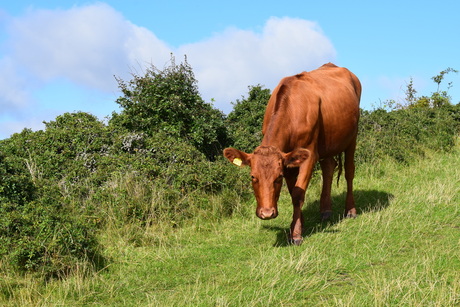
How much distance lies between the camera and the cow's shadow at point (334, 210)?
7489 millimetres

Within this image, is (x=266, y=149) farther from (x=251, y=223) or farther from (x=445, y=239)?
(x=445, y=239)

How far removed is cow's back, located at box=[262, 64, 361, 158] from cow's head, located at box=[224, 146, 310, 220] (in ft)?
1.23

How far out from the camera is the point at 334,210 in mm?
8938

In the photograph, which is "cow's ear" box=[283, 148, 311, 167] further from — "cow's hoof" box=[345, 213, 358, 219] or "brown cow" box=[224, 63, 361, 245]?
"cow's hoof" box=[345, 213, 358, 219]

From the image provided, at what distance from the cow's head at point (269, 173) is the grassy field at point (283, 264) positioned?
0.66m

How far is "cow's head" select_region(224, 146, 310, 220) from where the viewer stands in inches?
239

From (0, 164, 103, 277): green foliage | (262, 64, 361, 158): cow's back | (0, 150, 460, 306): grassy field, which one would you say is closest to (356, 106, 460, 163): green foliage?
(0, 150, 460, 306): grassy field

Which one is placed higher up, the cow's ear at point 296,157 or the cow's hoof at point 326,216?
the cow's ear at point 296,157

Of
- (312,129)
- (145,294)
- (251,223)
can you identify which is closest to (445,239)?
(312,129)

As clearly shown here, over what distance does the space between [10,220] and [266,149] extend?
3492mm

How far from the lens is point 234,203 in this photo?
900 cm

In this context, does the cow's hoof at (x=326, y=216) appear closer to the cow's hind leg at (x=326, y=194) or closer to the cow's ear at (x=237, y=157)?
the cow's hind leg at (x=326, y=194)

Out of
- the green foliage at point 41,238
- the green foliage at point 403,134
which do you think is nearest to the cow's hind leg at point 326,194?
the green foliage at point 403,134

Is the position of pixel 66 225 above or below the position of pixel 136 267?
above
